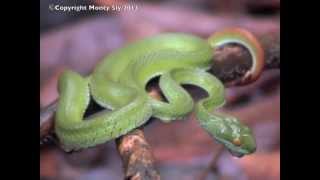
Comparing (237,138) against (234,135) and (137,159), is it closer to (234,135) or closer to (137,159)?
(234,135)

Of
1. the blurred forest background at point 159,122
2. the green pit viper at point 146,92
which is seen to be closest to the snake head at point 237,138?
the green pit viper at point 146,92

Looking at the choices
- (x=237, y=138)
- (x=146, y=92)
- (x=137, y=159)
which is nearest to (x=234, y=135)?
(x=237, y=138)

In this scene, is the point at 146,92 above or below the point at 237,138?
above

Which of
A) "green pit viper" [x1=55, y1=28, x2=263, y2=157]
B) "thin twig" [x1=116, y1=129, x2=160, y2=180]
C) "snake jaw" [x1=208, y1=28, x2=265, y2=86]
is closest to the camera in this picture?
"thin twig" [x1=116, y1=129, x2=160, y2=180]

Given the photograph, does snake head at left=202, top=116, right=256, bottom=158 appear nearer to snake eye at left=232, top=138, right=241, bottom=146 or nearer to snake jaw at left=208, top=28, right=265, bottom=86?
snake eye at left=232, top=138, right=241, bottom=146

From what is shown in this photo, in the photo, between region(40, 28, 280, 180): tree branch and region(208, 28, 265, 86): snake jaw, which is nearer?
region(40, 28, 280, 180): tree branch

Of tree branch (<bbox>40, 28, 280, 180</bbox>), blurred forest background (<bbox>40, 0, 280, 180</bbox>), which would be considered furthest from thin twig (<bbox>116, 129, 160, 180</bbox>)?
blurred forest background (<bbox>40, 0, 280, 180</bbox>)

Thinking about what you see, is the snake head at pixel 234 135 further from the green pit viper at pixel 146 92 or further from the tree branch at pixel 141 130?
the tree branch at pixel 141 130
